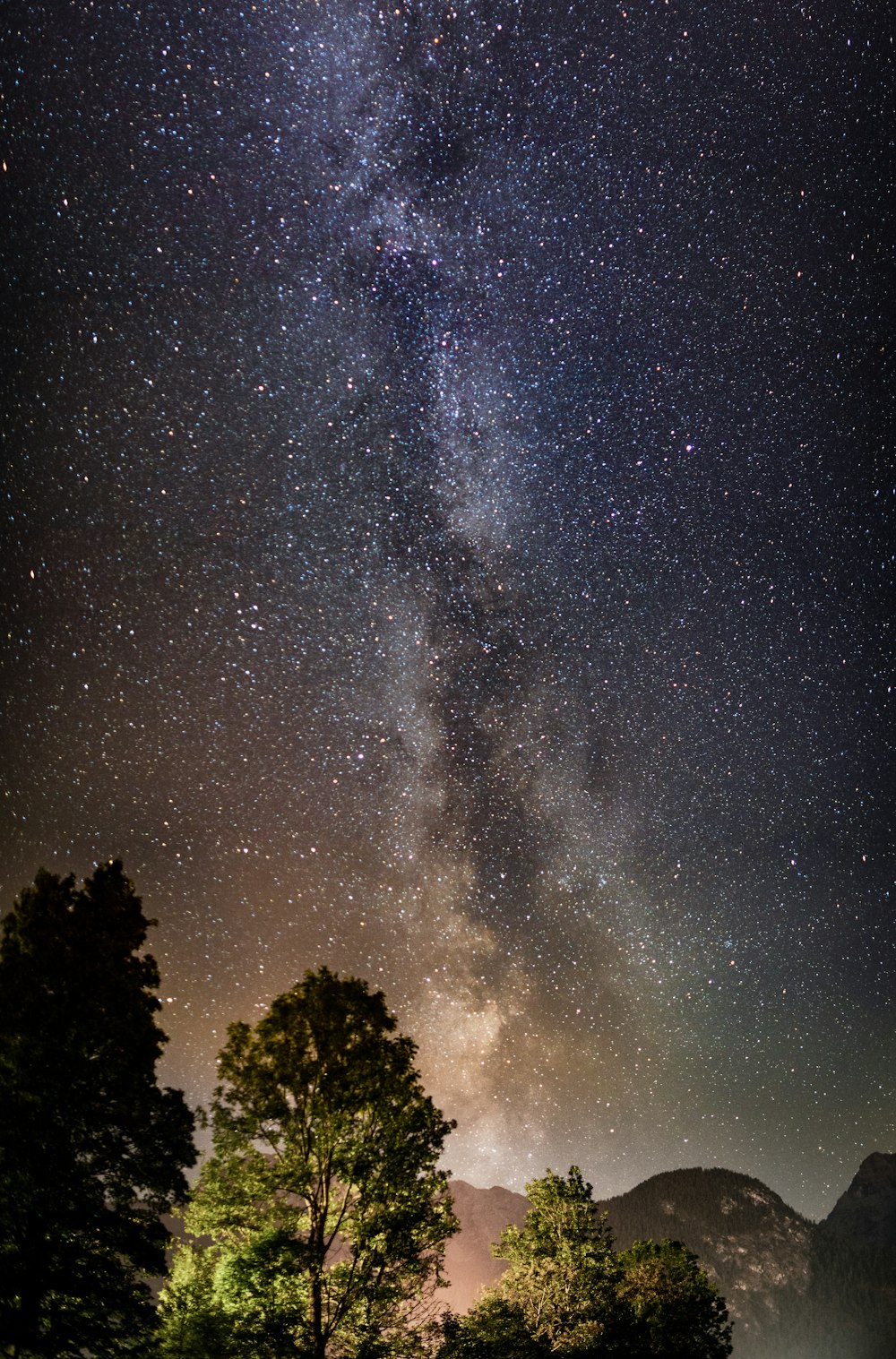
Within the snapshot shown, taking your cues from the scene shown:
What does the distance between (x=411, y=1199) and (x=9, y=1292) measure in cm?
630

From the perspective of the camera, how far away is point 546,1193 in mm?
25125

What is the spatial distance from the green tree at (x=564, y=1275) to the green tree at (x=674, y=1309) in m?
5.65

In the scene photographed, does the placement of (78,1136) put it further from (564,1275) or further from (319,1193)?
(564,1275)

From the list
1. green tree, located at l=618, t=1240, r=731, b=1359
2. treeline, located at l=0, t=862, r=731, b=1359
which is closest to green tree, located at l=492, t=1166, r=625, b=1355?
green tree, located at l=618, t=1240, r=731, b=1359

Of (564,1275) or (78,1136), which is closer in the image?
(78,1136)

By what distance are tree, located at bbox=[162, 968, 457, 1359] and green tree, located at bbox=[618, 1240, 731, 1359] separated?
22.0 m

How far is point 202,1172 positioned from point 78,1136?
2216 mm

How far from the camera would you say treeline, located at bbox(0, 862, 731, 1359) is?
33.3 feet

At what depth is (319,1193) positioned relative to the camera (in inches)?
443

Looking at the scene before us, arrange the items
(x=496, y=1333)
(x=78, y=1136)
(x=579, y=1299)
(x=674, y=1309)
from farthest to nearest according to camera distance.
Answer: (x=674, y=1309) → (x=579, y=1299) → (x=496, y=1333) → (x=78, y=1136)

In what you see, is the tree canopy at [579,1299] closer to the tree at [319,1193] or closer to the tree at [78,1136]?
the tree at [319,1193]

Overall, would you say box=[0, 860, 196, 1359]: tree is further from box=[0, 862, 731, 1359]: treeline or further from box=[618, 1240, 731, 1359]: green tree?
box=[618, 1240, 731, 1359]: green tree

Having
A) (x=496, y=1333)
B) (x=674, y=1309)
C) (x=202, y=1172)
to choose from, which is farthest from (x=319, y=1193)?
(x=674, y=1309)

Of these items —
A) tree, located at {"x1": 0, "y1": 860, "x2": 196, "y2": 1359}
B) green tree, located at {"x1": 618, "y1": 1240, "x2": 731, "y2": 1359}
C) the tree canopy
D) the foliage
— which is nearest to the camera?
tree, located at {"x1": 0, "y1": 860, "x2": 196, "y2": 1359}
